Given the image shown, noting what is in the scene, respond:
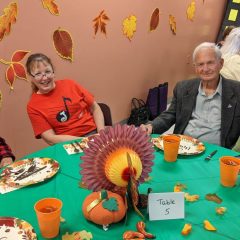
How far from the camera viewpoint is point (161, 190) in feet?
4.17

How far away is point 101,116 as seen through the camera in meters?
2.49

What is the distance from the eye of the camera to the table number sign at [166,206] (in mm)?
1071

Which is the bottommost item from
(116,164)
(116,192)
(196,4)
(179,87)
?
(116,192)

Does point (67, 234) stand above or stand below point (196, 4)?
below

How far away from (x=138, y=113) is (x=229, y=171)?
295 cm

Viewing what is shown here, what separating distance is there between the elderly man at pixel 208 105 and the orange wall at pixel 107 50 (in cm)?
130

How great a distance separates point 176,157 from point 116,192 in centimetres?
50

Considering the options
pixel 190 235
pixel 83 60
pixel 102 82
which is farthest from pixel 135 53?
pixel 190 235

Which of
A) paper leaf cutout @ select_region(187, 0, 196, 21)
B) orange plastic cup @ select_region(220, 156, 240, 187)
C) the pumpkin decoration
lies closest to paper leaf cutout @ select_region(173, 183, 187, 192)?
orange plastic cup @ select_region(220, 156, 240, 187)

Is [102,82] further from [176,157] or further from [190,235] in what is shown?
[190,235]

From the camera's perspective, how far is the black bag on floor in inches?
165

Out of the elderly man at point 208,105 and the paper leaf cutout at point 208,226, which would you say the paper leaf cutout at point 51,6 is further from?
the paper leaf cutout at point 208,226

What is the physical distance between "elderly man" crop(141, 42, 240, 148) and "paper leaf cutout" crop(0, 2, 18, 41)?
55.0 inches

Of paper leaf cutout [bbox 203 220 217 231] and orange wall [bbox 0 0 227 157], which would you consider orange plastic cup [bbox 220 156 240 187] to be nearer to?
paper leaf cutout [bbox 203 220 217 231]
